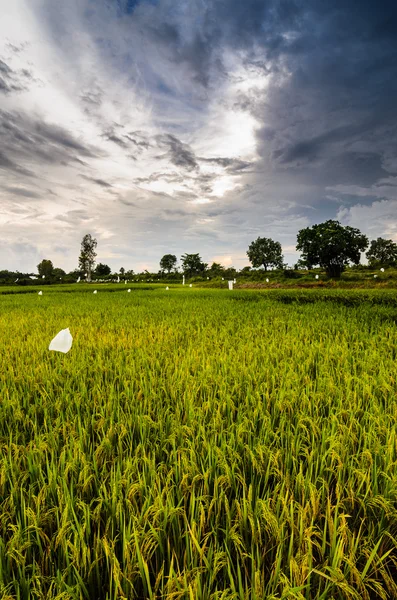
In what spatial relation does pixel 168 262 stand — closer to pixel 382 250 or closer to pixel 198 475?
pixel 382 250

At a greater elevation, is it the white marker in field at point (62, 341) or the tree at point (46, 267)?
the tree at point (46, 267)

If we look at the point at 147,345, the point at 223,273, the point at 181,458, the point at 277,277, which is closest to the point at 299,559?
the point at 181,458

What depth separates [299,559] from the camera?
3.27 ft

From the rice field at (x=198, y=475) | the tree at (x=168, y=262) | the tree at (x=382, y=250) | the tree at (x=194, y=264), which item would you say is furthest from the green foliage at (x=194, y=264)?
the rice field at (x=198, y=475)

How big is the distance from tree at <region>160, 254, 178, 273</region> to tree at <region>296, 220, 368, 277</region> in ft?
186

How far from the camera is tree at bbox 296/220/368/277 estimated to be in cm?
3272

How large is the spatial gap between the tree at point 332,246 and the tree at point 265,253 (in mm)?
29340

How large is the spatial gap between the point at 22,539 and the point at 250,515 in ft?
2.67

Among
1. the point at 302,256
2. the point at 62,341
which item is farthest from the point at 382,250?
the point at 62,341

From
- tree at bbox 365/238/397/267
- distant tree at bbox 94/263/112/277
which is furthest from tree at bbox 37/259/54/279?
tree at bbox 365/238/397/267

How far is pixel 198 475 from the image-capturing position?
130cm

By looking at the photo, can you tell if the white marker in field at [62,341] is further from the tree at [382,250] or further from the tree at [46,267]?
the tree at [46,267]

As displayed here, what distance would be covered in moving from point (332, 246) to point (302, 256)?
3682 mm

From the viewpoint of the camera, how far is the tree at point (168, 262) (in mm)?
88738
